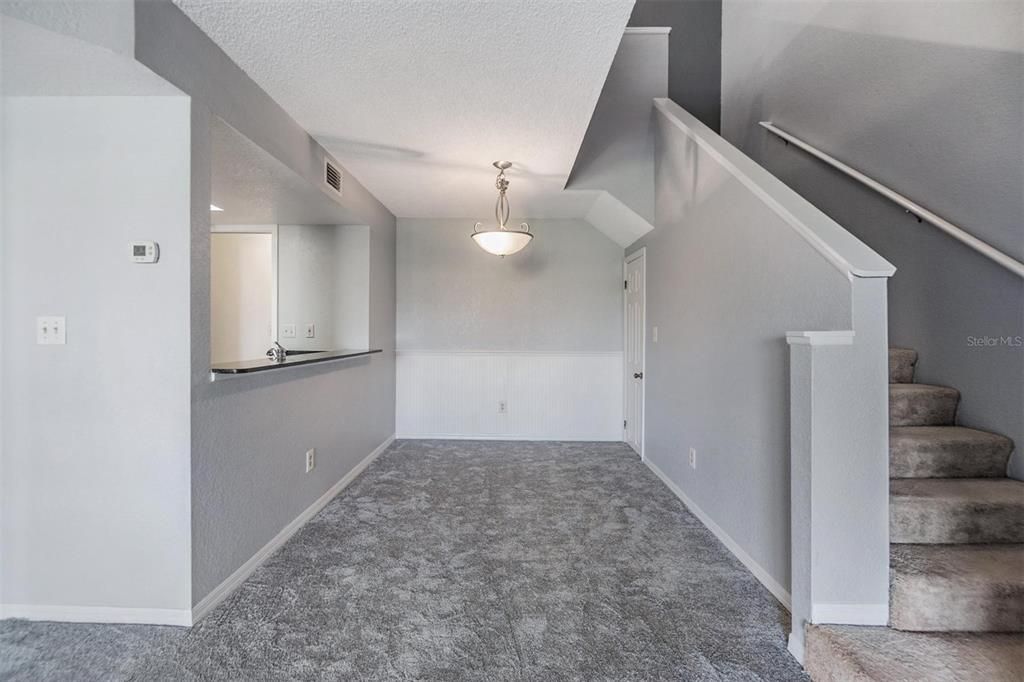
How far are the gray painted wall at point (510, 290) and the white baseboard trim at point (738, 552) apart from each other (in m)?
1.97

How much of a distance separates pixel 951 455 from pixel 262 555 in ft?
10.5

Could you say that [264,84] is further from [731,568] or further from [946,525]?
[946,525]

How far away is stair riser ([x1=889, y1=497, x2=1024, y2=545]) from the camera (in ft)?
5.35

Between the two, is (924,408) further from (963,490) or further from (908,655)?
(908,655)

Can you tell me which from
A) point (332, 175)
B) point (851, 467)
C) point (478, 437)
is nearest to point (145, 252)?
point (332, 175)

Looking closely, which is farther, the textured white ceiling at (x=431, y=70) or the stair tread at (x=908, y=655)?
the textured white ceiling at (x=431, y=70)

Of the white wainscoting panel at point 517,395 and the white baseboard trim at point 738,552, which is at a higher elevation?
the white wainscoting panel at point 517,395

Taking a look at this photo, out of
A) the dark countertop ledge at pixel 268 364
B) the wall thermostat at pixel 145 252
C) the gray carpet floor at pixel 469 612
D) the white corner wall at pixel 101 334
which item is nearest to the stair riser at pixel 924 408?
the gray carpet floor at pixel 469 612

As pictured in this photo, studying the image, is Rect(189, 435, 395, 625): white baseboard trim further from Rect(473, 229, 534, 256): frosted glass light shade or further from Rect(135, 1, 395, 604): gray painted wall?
Rect(473, 229, 534, 256): frosted glass light shade

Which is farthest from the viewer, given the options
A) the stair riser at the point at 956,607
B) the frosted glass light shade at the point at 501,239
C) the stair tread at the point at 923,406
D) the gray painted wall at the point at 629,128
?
the gray painted wall at the point at 629,128

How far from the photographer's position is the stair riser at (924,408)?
2074mm

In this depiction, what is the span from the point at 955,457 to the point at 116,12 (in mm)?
3518

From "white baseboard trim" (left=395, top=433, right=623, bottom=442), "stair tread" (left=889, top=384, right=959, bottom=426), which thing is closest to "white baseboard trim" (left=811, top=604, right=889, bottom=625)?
"stair tread" (left=889, top=384, right=959, bottom=426)
